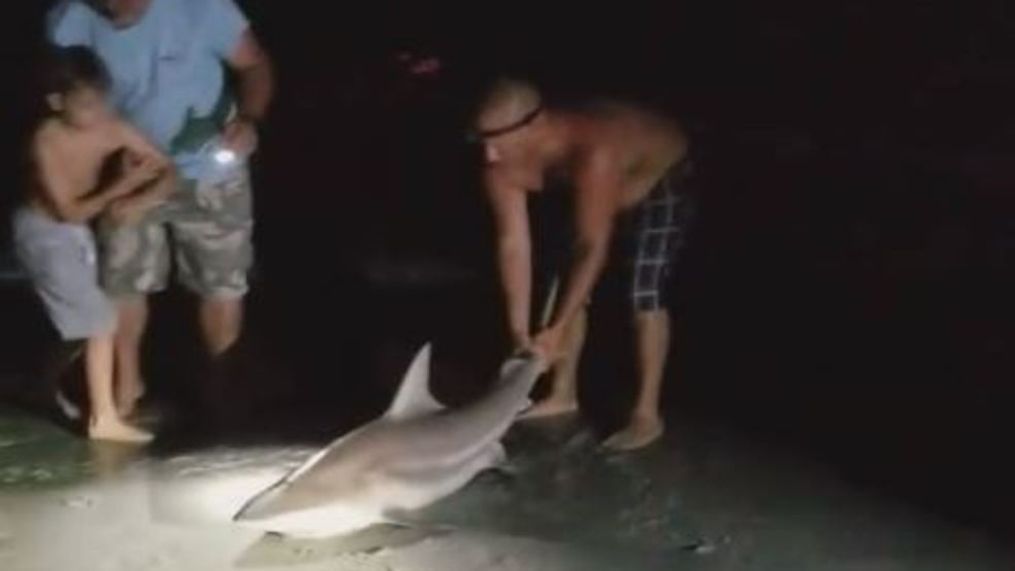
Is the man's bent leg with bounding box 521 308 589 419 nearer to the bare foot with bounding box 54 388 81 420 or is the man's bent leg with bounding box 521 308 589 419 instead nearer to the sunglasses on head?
the sunglasses on head

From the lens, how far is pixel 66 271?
22.2ft

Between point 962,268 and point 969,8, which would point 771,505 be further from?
point 969,8

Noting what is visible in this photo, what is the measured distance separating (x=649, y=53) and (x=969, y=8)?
224cm

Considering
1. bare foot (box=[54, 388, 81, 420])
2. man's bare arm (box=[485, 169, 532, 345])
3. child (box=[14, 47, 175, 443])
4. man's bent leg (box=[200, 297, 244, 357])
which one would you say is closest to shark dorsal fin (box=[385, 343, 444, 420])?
man's bare arm (box=[485, 169, 532, 345])

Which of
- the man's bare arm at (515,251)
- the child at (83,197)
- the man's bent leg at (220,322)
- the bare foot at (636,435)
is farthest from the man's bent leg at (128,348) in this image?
the bare foot at (636,435)

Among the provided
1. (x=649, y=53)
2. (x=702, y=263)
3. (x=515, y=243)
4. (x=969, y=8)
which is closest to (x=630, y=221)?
(x=515, y=243)

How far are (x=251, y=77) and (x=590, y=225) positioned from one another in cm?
144

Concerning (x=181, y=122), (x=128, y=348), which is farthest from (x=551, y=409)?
(x=181, y=122)

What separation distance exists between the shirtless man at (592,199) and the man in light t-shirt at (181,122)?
0.95 m

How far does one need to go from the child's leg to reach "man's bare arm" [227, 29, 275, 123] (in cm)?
93

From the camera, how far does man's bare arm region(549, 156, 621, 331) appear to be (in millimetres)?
6469

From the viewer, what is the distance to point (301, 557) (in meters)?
5.79

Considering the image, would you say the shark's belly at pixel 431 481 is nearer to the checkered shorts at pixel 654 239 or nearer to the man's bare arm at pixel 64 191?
the checkered shorts at pixel 654 239

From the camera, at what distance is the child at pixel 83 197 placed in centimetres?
647
